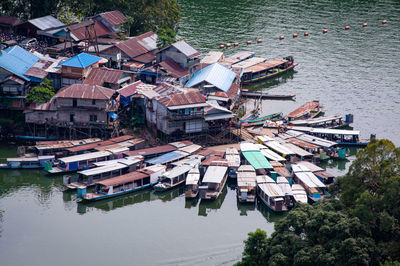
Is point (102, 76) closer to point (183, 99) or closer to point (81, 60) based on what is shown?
point (81, 60)

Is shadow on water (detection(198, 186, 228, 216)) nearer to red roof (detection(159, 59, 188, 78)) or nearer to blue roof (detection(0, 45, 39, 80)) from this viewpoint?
red roof (detection(159, 59, 188, 78))

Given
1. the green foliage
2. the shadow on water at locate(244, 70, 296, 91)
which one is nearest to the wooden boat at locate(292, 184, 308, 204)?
the shadow on water at locate(244, 70, 296, 91)

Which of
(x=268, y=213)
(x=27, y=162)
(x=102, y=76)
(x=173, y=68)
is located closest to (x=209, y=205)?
(x=268, y=213)

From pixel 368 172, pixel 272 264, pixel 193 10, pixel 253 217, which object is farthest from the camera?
pixel 193 10

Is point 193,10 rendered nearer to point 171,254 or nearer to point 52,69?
point 52,69

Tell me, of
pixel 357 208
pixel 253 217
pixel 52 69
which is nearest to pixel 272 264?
pixel 357 208

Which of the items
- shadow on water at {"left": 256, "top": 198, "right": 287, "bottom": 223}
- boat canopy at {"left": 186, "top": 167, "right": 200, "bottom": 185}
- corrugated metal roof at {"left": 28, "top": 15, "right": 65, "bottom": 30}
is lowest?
shadow on water at {"left": 256, "top": 198, "right": 287, "bottom": 223}
